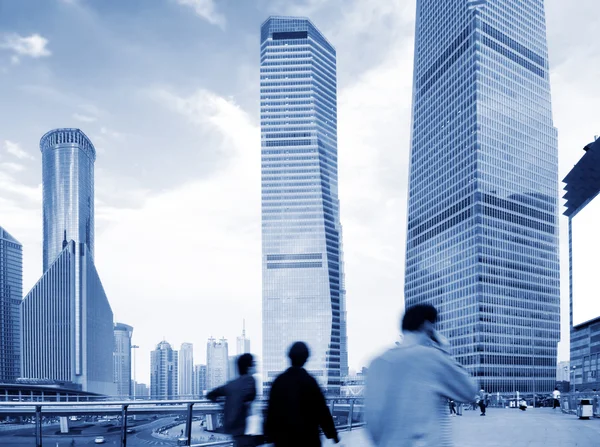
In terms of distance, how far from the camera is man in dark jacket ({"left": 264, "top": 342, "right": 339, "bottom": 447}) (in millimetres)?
5902

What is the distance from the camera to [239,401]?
757 cm

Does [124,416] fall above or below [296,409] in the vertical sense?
below

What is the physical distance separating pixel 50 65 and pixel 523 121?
132 meters

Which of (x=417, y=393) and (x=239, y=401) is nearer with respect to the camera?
(x=417, y=393)

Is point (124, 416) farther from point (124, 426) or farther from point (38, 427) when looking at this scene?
point (38, 427)

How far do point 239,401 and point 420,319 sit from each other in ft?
10.8

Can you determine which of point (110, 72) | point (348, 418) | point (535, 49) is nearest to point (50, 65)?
point (110, 72)

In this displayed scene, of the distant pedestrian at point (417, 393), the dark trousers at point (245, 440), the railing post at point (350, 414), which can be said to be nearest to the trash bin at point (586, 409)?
the railing post at point (350, 414)

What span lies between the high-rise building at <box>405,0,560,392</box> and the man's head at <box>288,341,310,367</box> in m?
134

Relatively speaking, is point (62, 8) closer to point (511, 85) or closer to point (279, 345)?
point (511, 85)

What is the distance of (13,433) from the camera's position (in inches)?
359

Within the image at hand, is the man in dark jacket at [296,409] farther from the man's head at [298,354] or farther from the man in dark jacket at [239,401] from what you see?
the man in dark jacket at [239,401]

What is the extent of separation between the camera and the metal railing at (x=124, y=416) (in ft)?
30.5

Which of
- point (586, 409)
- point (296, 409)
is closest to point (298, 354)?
point (296, 409)
